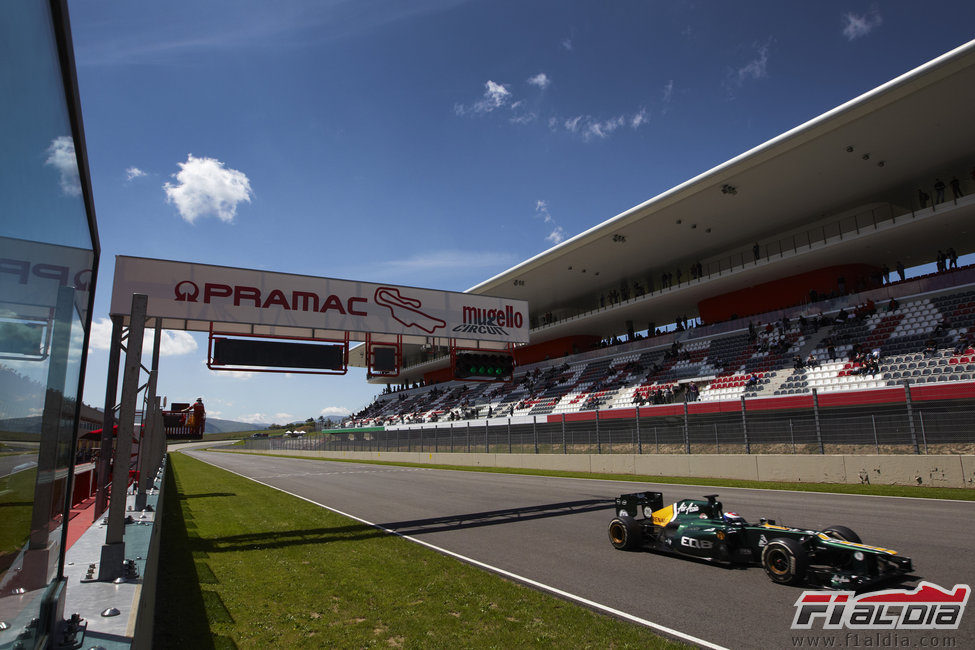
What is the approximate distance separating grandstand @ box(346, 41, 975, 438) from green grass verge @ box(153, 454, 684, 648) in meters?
6.41

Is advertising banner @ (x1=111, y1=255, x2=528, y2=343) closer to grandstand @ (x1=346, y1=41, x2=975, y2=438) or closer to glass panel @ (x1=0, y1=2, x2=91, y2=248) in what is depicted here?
grandstand @ (x1=346, y1=41, x2=975, y2=438)

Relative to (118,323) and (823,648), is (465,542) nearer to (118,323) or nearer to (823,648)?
(823,648)

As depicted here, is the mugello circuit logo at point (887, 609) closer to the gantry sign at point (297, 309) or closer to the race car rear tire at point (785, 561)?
the race car rear tire at point (785, 561)

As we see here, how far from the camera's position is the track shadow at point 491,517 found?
1147cm

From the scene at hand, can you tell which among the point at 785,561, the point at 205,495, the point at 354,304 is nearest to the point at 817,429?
the point at 785,561

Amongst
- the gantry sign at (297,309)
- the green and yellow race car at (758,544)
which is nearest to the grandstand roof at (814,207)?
the gantry sign at (297,309)

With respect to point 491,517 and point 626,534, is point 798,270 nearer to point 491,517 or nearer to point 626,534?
point 491,517

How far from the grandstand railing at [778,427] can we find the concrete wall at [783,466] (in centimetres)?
36

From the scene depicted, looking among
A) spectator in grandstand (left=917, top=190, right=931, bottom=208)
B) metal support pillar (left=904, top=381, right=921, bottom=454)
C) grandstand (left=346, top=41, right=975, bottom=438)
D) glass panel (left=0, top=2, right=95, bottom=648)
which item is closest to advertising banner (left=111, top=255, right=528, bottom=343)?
grandstand (left=346, top=41, right=975, bottom=438)

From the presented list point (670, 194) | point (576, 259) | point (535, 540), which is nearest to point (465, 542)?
point (535, 540)

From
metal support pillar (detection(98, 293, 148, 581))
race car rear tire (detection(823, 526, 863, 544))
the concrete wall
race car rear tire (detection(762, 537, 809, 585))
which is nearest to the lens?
metal support pillar (detection(98, 293, 148, 581))

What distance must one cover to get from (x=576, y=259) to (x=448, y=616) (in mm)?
30660

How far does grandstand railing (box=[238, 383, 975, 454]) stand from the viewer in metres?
15.3

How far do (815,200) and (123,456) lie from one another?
2985cm
